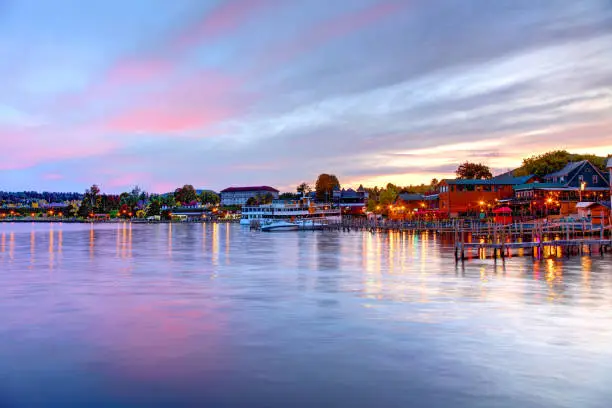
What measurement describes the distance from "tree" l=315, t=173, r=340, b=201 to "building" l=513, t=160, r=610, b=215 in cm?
9745

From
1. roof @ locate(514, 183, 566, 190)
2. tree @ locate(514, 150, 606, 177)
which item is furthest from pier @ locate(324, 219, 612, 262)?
tree @ locate(514, 150, 606, 177)

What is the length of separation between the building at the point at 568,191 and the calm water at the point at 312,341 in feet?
189

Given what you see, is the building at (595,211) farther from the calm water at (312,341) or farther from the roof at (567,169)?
the calm water at (312,341)

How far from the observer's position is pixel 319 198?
191125 millimetres

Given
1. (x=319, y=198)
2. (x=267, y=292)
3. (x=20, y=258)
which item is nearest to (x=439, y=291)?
(x=267, y=292)

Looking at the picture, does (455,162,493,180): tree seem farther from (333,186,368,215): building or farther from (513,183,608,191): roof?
(333,186,368,215): building

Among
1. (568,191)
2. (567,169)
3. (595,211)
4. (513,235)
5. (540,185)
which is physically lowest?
(513,235)

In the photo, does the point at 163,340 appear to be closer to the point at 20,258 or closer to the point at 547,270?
the point at 547,270

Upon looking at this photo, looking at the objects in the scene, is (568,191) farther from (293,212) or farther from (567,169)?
(293,212)

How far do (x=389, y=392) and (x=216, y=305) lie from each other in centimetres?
1419

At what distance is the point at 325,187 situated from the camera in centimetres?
18988

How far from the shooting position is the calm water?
45.0 feet

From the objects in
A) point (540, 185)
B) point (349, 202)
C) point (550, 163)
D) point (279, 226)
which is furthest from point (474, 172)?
point (349, 202)

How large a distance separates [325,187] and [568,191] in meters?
106
